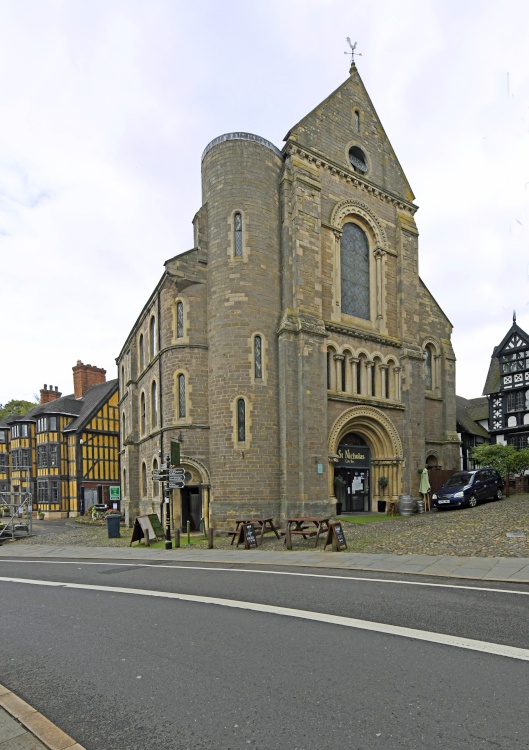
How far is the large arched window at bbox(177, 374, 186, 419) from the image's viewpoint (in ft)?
73.5

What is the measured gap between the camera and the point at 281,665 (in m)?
5.11

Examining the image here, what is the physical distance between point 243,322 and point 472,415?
3423 cm

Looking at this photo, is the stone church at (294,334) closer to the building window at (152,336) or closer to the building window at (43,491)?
the building window at (152,336)


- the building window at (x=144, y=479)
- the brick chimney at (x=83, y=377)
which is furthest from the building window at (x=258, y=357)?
the brick chimney at (x=83, y=377)

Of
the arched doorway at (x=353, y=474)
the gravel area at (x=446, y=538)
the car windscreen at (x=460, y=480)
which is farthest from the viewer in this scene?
the arched doorway at (x=353, y=474)

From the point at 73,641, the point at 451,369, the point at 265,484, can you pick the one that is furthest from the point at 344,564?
→ the point at 451,369

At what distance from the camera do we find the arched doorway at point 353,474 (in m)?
24.9

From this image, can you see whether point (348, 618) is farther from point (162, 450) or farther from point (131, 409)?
point (131, 409)

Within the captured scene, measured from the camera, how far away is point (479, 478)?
23844mm

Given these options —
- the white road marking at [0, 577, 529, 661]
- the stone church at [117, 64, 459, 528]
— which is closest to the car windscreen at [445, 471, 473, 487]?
the stone church at [117, 64, 459, 528]

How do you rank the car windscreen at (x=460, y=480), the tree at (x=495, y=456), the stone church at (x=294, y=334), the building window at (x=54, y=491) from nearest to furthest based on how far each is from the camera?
the stone church at (x=294, y=334) → the car windscreen at (x=460, y=480) → the tree at (x=495, y=456) → the building window at (x=54, y=491)

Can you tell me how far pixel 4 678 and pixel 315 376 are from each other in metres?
17.9

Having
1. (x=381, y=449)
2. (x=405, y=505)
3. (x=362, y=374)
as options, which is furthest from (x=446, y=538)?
(x=362, y=374)

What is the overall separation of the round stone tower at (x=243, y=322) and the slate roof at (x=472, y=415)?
22675 mm
